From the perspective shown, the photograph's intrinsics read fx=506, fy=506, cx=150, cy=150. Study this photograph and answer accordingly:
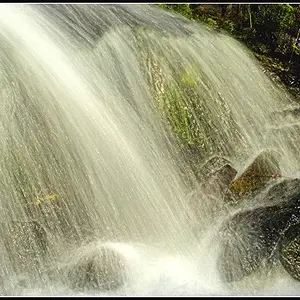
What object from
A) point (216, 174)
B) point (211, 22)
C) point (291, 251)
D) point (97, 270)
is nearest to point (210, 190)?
point (216, 174)

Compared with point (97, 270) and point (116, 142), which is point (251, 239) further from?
point (116, 142)

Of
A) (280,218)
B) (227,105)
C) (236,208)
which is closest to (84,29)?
(227,105)

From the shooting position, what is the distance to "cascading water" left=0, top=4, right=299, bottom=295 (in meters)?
5.85

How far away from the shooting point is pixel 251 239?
6.06m

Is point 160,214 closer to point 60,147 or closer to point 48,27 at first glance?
point 60,147

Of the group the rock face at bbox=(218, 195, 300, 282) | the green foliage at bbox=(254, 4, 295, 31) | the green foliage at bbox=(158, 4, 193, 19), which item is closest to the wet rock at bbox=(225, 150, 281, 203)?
the rock face at bbox=(218, 195, 300, 282)

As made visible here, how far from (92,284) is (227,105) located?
329cm

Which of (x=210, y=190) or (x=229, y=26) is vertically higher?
(x=229, y=26)

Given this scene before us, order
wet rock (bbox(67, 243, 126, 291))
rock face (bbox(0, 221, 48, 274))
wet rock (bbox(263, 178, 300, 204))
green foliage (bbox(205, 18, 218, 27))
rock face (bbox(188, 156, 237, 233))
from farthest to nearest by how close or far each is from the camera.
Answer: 1. green foliage (bbox(205, 18, 218, 27))
2. wet rock (bbox(263, 178, 300, 204))
3. rock face (bbox(188, 156, 237, 233))
4. rock face (bbox(0, 221, 48, 274))
5. wet rock (bbox(67, 243, 126, 291))

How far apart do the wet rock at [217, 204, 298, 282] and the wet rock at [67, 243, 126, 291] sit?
1179mm

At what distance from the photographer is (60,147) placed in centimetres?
621

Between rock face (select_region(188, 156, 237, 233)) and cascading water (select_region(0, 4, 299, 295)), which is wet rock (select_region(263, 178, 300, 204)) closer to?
cascading water (select_region(0, 4, 299, 295))

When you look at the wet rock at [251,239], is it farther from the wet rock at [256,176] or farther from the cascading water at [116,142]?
the wet rock at [256,176]

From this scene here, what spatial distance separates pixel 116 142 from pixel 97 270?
5.35ft
